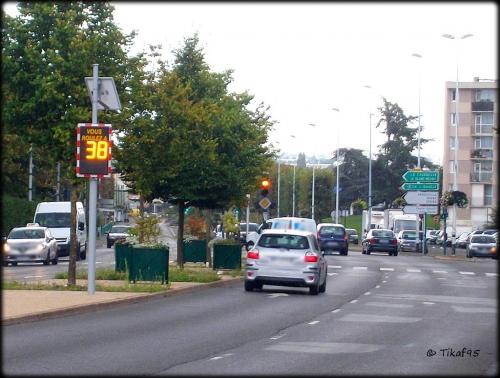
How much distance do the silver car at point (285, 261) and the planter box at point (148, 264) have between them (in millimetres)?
2281

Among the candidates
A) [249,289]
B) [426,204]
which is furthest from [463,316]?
[426,204]

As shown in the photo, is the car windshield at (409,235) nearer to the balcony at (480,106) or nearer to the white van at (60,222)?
the balcony at (480,106)

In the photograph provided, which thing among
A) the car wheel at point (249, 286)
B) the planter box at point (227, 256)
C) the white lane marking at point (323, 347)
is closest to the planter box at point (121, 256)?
the car wheel at point (249, 286)

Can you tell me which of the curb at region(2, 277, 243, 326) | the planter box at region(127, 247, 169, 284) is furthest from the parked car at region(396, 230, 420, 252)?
the planter box at region(127, 247, 169, 284)

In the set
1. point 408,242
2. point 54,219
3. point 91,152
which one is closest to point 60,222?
point 54,219

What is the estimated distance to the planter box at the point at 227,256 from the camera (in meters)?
35.9

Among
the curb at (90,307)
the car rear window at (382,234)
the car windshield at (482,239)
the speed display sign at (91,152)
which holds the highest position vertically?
the speed display sign at (91,152)

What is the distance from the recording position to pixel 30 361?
1348 centimetres

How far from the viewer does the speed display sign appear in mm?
22734

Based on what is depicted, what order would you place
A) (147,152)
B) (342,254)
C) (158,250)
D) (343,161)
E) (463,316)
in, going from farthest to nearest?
(343,161), (342,254), (147,152), (158,250), (463,316)

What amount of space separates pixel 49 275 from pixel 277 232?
9876 millimetres

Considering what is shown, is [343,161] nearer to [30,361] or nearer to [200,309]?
[200,309]

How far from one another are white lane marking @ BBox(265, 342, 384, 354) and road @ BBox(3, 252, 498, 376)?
0.05ft

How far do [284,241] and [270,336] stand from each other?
10156mm
